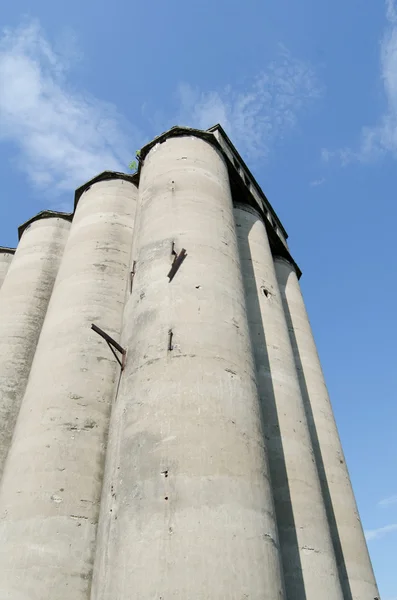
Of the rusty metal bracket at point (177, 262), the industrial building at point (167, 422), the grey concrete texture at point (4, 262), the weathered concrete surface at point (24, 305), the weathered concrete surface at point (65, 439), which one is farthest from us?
the grey concrete texture at point (4, 262)

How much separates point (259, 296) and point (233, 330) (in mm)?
4801

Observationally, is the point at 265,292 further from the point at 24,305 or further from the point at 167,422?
the point at 24,305

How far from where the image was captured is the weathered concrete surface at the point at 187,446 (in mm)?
6305

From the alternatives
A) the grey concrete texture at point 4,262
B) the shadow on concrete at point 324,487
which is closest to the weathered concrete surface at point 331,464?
the shadow on concrete at point 324,487

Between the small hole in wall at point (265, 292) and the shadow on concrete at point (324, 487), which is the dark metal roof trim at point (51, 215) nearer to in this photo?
the small hole in wall at point (265, 292)

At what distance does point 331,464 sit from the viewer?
43.9ft

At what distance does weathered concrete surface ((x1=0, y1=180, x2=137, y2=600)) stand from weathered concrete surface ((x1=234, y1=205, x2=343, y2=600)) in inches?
154

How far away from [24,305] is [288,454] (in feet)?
31.2

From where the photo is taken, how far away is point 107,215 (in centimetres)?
1541

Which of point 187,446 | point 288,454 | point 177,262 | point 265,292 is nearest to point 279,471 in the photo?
point 288,454

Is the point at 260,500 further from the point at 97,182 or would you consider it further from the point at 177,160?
the point at 97,182

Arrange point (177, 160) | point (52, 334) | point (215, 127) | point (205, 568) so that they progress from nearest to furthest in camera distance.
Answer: point (205, 568)
point (52, 334)
point (177, 160)
point (215, 127)

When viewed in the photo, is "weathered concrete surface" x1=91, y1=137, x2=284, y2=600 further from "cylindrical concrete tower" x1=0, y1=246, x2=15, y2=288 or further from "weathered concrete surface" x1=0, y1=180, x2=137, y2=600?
"cylindrical concrete tower" x1=0, y1=246, x2=15, y2=288

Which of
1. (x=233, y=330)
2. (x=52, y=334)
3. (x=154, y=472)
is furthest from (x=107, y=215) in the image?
(x=154, y=472)
